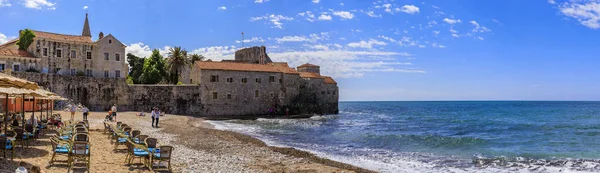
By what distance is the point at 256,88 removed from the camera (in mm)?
57938

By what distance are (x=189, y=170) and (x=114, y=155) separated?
3264 millimetres

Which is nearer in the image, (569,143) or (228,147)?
(228,147)

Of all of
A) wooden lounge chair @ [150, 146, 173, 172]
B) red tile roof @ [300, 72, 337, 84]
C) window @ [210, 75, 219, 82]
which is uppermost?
red tile roof @ [300, 72, 337, 84]

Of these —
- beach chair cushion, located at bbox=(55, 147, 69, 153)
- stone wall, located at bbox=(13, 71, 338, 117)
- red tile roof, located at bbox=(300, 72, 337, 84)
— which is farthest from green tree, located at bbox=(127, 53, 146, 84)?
beach chair cushion, located at bbox=(55, 147, 69, 153)

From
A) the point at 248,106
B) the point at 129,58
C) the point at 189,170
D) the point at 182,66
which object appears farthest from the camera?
the point at 129,58

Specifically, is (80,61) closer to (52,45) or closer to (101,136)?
(52,45)

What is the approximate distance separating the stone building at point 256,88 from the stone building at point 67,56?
10.1m

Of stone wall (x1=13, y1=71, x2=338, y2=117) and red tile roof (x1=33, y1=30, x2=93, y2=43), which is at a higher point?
red tile roof (x1=33, y1=30, x2=93, y2=43)

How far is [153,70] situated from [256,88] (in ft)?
55.9

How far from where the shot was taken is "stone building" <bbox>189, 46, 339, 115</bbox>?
179 ft

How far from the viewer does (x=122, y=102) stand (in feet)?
160

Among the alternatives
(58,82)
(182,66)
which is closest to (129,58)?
(182,66)

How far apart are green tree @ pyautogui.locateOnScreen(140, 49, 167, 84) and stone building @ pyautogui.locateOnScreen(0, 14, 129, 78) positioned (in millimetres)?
10883

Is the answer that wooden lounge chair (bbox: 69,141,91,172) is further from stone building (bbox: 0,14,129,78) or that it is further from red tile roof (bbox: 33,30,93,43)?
red tile roof (bbox: 33,30,93,43)
